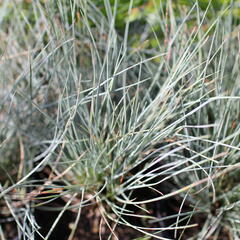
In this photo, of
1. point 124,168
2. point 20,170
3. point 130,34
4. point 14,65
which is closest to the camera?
point 124,168

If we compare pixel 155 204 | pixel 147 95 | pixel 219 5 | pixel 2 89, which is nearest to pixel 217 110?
pixel 147 95

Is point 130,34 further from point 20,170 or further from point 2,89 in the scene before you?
point 20,170

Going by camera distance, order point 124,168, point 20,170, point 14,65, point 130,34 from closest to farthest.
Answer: point 124,168 < point 20,170 < point 14,65 < point 130,34

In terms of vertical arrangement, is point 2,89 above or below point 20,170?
above

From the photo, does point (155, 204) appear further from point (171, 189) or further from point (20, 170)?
point (20, 170)

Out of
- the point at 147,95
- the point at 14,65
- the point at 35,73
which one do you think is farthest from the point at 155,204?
the point at 14,65

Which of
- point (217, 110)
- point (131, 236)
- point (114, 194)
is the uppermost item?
point (217, 110)

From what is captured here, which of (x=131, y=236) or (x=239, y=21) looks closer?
(x=131, y=236)
